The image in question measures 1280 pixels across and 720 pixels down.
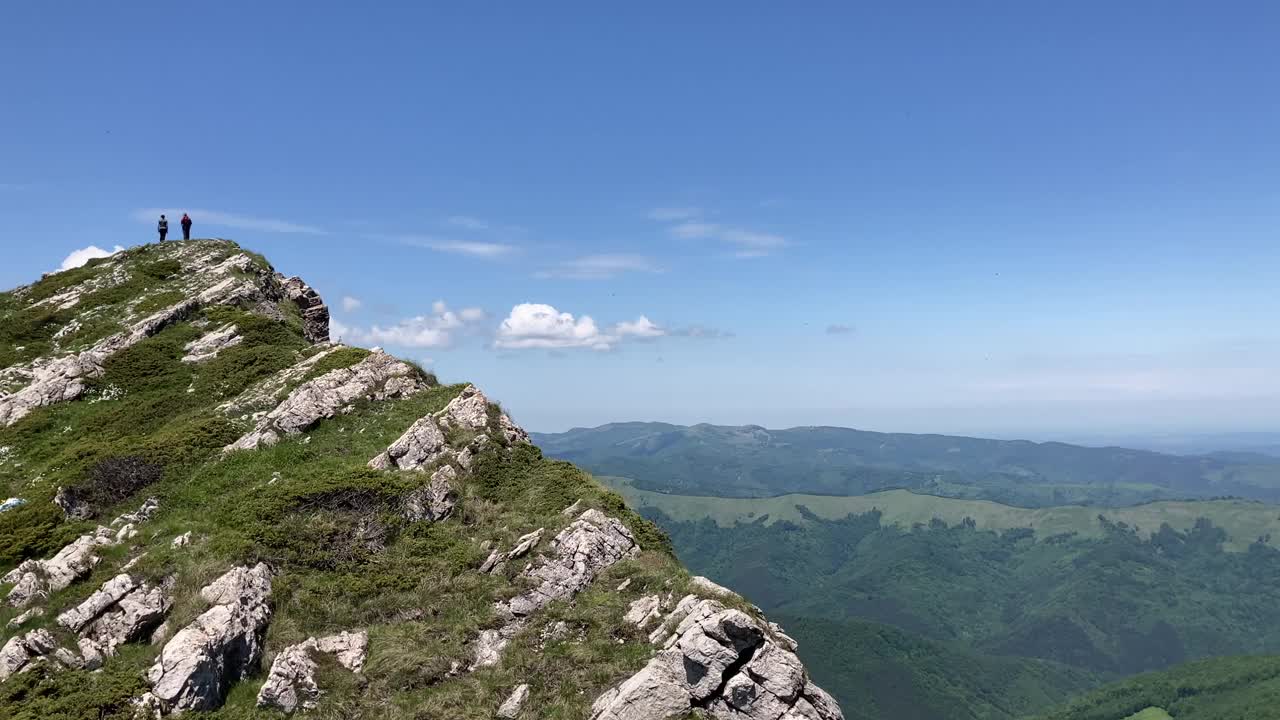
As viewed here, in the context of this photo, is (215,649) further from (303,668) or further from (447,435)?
(447,435)

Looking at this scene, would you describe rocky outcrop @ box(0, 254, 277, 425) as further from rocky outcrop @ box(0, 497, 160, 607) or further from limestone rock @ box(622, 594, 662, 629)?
limestone rock @ box(622, 594, 662, 629)

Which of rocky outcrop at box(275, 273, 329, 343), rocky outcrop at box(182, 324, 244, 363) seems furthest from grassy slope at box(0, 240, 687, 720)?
rocky outcrop at box(275, 273, 329, 343)

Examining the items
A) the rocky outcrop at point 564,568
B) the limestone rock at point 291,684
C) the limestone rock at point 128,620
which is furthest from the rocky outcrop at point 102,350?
the rocky outcrop at point 564,568

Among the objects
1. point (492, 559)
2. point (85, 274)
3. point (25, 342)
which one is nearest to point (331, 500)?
point (492, 559)

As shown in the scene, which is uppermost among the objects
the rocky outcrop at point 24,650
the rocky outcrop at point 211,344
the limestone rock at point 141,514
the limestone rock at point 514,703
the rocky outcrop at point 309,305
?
the rocky outcrop at point 309,305

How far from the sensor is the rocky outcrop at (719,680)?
21.6m

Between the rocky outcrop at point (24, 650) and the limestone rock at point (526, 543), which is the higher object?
the limestone rock at point (526, 543)

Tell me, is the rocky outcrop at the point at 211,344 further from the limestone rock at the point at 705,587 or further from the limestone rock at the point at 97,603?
the limestone rock at the point at 705,587

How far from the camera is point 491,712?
2167 centimetres

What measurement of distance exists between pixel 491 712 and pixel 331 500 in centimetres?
1289

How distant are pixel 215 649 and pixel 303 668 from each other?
269cm

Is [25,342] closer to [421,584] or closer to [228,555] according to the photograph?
[228,555]

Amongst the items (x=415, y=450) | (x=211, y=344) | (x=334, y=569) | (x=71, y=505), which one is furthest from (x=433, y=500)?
(x=211, y=344)

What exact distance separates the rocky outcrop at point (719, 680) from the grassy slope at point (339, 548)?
3.79ft
